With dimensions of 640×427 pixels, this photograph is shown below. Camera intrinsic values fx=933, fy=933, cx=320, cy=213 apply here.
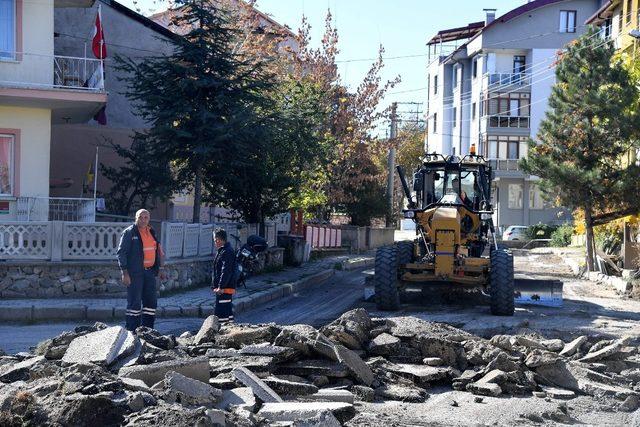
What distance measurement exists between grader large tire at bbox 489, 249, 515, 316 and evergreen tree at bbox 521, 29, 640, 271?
13.1 meters

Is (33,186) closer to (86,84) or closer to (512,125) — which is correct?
(86,84)

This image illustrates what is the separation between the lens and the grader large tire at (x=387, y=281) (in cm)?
1722

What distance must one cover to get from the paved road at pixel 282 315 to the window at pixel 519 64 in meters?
42.8

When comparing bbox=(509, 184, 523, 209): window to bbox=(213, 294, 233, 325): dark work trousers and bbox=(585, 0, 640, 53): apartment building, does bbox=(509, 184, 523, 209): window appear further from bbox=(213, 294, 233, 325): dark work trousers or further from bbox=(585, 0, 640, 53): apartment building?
bbox=(213, 294, 233, 325): dark work trousers

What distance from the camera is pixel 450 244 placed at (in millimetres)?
17203

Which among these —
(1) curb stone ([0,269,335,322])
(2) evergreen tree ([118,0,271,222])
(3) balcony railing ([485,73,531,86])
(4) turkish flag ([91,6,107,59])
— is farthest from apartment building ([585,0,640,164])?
(1) curb stone ([0,269,335,322])

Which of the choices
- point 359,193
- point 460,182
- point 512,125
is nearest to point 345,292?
point 460,182

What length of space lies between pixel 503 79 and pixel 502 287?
48.8 metres

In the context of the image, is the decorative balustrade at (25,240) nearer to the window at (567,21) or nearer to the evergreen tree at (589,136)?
the evergreen tree at (589,136)

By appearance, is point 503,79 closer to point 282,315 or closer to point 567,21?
point 567,21

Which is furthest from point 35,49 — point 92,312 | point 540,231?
point 540,231

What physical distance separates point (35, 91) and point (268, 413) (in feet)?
46.8

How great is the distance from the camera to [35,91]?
19969 millimetres

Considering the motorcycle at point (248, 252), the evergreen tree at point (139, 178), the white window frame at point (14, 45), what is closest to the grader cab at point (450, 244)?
the motorcycle at point (248, 252)
